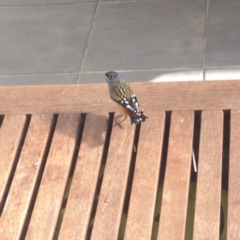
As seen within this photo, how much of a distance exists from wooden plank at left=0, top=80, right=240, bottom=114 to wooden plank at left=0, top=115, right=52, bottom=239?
59 mm

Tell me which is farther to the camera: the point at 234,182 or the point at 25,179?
the point at 25,179

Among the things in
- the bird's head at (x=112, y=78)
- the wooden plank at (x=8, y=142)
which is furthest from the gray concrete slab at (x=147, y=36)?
the wooden plank at (x=8, y=142)

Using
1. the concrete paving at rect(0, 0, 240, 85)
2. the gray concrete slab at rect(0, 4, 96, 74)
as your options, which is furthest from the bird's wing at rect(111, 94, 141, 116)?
the gray concrete slab at rect(0, 4, 96, 74)

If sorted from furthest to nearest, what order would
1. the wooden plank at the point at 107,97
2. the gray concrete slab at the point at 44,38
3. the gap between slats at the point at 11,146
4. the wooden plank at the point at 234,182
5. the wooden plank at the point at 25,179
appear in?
the gray concrete slab at the point at 44,38 → the wooden plank at the point at 107,97 → the gap between slats at the point at 11,146 → the wooden plank at the point at 25,179 → the wooden plank at the point at 234,182

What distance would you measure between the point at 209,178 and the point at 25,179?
50cm

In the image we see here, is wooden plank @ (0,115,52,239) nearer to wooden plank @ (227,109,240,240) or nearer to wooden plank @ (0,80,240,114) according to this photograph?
wooden plank @ (0,80,240,114)

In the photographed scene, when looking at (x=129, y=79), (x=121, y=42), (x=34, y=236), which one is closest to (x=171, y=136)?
(x=34, y=236)

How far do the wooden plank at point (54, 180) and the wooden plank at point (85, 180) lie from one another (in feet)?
0.10

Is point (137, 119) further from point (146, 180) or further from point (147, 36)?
point (147, 36)

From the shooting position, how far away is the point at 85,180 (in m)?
1.81

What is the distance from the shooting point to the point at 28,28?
3203 mm

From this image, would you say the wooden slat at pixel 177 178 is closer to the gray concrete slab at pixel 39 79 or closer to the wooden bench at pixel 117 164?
the wooden bench at pixel 117 164

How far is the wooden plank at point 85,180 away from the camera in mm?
1691

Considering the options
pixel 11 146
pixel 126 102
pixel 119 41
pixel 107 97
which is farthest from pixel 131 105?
pixel 119 41
